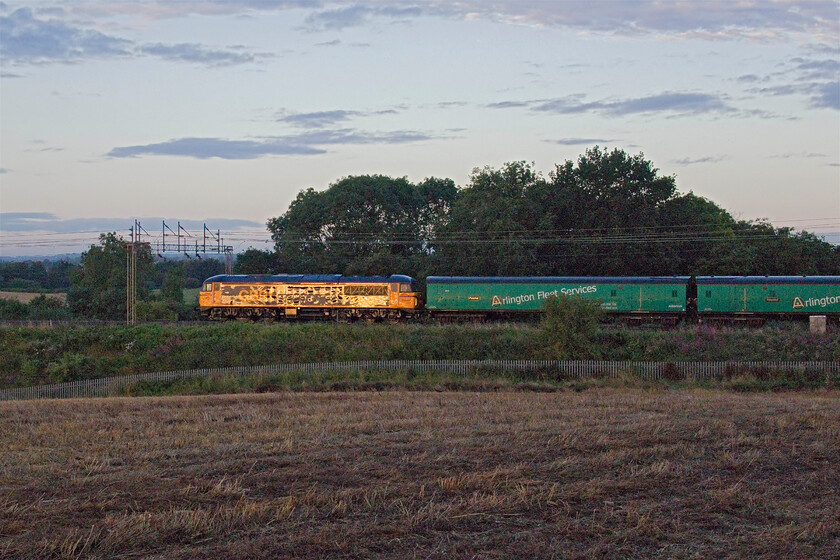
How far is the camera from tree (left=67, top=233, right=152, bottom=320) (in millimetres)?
67500

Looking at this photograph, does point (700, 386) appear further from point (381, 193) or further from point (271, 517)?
point (381, 193)

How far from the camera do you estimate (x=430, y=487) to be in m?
11.3

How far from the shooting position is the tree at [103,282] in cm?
6750

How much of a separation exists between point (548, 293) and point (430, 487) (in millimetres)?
38074

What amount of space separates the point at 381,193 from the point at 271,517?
7061 centimetres

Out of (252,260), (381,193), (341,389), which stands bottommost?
(341,389)

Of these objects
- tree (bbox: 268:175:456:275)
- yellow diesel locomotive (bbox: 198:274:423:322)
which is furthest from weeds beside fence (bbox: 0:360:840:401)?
tree (bbox: 268:175:456:275)

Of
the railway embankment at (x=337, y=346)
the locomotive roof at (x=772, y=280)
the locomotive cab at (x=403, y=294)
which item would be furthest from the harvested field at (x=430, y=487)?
the locomotive cab at (x=403, y=294)

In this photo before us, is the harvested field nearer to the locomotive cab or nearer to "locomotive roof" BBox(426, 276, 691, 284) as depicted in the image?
"locomotive roof" BBox(426, 276, 691, 284)

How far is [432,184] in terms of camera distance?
90.0 metres

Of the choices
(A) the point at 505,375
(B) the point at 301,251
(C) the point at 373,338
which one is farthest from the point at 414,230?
(A) the point at 505,375

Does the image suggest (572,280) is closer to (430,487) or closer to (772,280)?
(772,280)

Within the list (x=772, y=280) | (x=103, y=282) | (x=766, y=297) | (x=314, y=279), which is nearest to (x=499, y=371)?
(x=766, y=297)

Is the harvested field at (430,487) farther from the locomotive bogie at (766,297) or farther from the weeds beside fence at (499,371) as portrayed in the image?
the locomotive bogie at (766,297)
